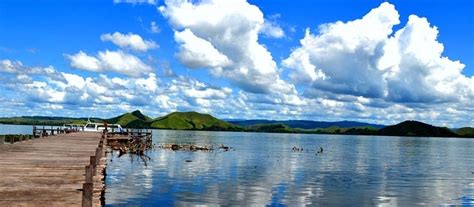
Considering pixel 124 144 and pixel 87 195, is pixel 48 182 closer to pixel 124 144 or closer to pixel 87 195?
pixel 87 195

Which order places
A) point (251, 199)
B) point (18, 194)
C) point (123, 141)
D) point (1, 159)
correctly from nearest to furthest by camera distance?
point (18, 194), point (1, 159), point (251, 199), point (123, 141)

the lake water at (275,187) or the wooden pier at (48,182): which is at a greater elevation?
the wooden pier at (48,182)

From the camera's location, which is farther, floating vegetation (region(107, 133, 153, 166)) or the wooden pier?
floating vegetation (region(107, 133, 153, 166))

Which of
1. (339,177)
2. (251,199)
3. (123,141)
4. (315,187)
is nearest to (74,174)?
(251,199)

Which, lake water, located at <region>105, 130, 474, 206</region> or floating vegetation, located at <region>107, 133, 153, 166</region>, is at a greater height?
floating vegetation, located at <region>107, 133, 153, 166</region>

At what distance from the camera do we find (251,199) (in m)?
40.0

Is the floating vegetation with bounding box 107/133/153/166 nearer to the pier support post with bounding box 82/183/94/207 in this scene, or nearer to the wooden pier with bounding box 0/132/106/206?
the wooden pier with bounding box 0/132/106/206

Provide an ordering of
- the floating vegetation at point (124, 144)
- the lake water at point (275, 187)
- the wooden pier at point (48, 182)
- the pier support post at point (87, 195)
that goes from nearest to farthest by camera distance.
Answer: the pier support post at point (87, 195), the wooden pier at point (48, 182), the lake water at point (275, 187), the floating vegetation at point (124, 144)

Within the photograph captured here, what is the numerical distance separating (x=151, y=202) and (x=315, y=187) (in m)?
17.6

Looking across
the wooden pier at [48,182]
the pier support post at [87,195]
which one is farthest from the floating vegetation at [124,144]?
the pier support post at [87,195]

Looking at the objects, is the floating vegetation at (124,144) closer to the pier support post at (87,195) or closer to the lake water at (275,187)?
the lake water at (275,187)

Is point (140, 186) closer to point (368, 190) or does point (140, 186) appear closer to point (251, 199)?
point (251, 199)

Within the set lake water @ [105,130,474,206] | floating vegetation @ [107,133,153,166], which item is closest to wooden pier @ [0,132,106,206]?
lake water @ [105,130,474,206]

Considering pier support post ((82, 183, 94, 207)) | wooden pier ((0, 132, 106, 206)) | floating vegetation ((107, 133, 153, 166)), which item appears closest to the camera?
pier support post ((82, 183, 94, 207))
